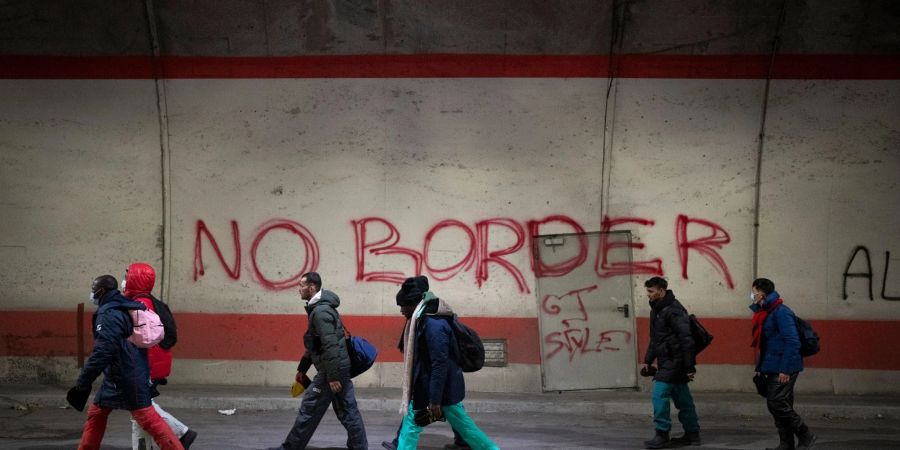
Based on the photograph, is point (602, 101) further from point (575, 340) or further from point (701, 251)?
point (575, 340)

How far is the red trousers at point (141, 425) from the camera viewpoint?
7484 mm

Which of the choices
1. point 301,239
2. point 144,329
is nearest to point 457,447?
point 144,329

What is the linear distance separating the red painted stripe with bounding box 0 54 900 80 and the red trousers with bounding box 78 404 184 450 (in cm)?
535

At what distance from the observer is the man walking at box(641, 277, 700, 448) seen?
29.6 ft

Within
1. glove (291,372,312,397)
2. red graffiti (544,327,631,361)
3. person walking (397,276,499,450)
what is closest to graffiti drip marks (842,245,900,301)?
red graffiti (544,327,631,361)

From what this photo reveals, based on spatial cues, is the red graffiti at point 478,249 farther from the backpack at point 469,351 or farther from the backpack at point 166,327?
the backpack at point 469,351

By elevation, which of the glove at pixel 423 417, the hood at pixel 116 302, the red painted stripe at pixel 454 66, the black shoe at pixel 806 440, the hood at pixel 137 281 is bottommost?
the black shoe at pixel 806 440

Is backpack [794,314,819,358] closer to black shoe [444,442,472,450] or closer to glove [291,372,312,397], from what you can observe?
black shoe [444,442,472,450]

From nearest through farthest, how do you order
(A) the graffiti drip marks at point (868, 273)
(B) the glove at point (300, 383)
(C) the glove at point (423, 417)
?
(C) the glove at point (423, 417) → (B) the glove at point (300, 383) → (A) the graffiti drip marks at point (868, 273)

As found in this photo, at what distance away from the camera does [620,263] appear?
11555 millimetres

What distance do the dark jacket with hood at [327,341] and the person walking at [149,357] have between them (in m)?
1.22

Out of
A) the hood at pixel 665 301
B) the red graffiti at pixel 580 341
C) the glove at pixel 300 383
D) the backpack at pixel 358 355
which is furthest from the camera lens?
the red graffiti at pixel 580 341

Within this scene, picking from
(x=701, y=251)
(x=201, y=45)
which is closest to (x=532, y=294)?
(x=701, y=251)

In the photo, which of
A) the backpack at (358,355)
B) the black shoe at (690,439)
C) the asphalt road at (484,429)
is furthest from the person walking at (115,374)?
the black shoe at (690,439)
